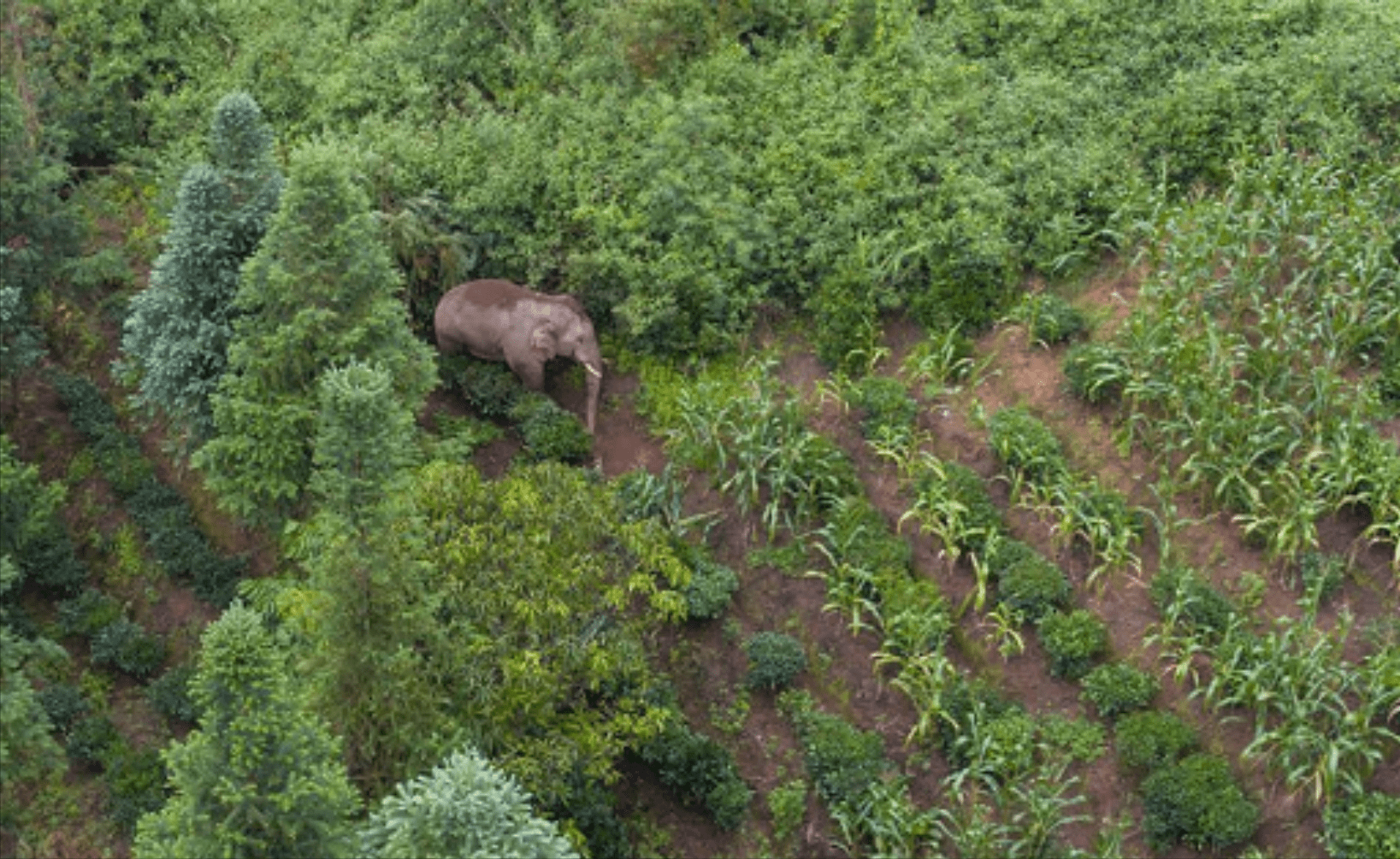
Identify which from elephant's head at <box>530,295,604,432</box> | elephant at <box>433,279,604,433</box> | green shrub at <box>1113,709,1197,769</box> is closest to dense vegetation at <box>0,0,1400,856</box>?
green shrub at <box>1113,709,1197,769</box>

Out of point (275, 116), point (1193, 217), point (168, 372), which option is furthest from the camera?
point (275, 116)

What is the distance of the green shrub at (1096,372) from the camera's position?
16938mm

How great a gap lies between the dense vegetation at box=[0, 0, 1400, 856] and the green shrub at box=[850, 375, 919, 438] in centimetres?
8

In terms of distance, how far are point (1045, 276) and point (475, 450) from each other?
648cm

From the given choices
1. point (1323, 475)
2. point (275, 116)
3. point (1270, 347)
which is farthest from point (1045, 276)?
point (275, 116)

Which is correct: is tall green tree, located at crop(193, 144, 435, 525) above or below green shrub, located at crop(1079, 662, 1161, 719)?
above

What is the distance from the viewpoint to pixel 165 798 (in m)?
15.1

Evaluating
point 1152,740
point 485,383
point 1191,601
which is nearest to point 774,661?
point 1152,740

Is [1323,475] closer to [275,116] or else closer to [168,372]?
[168,372]

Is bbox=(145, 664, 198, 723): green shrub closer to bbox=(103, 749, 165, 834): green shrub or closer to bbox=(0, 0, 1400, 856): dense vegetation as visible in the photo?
bbox=(0, 0, 1400, 856): dense vegetation

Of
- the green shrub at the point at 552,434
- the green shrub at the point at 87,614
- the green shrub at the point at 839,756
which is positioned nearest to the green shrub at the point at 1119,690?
the green shrub at the point at 839,756

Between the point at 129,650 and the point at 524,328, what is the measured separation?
5.23 meters

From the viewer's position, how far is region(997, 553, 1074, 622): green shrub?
1556 centimetres

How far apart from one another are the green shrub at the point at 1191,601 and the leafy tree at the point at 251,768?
7.57 m
